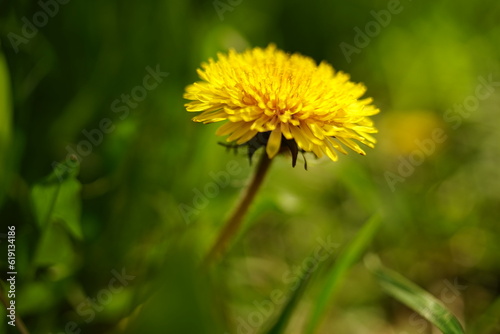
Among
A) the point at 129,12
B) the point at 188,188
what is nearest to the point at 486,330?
the point at 188,188

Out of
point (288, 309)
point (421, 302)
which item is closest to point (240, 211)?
point (288, 309)

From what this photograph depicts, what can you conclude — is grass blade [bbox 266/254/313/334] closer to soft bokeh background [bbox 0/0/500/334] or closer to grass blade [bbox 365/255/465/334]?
soft bokeh background [bbox 0/0/500/334]

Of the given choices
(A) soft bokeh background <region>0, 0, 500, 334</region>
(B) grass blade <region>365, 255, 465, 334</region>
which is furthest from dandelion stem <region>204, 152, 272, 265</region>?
(B) grass blade <region>365, 255, 465, 334</region>

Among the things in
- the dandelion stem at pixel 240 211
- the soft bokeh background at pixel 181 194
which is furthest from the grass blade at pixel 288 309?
the dandelion stem at pixel 240 211

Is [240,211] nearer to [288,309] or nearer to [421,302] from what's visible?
[288,309]

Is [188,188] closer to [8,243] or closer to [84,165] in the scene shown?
[84,165]
